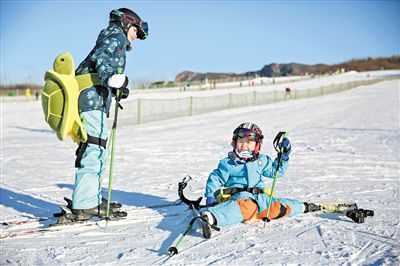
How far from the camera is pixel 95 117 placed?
416 centimetres

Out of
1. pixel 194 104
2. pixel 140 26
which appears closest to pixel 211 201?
pixel 140 26

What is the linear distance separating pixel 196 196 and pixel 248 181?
61.6 inches

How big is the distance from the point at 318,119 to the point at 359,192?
1400 centimetres

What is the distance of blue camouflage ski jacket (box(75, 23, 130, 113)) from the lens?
4.02 meters

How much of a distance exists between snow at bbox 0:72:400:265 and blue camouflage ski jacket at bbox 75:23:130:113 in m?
1.14

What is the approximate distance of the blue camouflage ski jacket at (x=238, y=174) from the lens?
4316mm

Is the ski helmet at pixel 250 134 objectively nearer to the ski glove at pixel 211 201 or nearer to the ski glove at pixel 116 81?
the ski glove at pixel 211 201

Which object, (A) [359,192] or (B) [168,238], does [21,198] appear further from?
(A) [359,192]

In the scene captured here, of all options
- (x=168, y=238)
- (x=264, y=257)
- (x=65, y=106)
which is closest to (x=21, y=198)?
(x=65, y=106)

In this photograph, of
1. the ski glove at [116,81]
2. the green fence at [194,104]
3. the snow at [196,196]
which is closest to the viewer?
the snow at [196,196]

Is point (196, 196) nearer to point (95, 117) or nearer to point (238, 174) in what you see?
point (238, 174)

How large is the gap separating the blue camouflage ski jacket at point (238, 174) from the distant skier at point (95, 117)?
1.04 m

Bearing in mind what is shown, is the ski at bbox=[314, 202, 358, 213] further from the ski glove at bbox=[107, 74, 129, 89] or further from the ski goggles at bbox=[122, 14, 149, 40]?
the ski goggles at bbox=[122, 14, 149, 40]

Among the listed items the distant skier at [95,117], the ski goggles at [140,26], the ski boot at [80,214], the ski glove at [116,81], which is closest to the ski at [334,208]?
the ski boot at [80,214]
